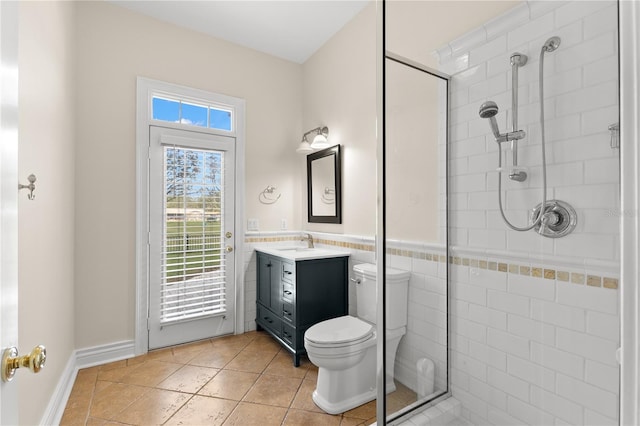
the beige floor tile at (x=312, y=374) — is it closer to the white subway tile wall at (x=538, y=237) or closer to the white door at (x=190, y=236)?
the white door at (x=190, y=236)

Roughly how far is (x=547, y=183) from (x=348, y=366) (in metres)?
1.41

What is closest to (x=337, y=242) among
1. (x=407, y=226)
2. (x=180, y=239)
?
(x=180, y=239)

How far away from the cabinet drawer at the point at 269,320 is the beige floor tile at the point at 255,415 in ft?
2.50

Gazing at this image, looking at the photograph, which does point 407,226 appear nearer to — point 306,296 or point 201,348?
point 306,296

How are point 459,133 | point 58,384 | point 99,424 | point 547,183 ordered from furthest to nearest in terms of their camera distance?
point 58,384, point 99,424, point 459,133, point 547,183

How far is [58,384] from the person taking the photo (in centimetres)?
193

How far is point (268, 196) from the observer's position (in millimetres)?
3320

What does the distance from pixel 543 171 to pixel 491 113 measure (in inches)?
11.5

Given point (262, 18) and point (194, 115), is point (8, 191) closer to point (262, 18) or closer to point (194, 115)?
point (194, 115)

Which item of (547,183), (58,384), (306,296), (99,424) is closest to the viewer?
(547,183)

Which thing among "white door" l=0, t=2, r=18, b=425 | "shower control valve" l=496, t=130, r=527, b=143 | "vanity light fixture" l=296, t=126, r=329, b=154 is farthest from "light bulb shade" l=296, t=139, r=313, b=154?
"white door" l=0, t=2, r=18, b=425

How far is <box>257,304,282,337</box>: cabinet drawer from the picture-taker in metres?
2.70

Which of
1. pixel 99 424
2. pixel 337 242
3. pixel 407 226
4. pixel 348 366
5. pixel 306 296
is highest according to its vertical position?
pixel 407 226

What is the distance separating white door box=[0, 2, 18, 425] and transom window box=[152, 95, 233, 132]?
7.78 ft
